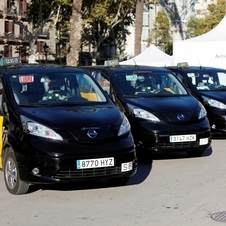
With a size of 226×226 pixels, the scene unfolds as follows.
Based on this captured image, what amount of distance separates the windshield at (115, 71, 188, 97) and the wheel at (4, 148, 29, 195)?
3541 mm

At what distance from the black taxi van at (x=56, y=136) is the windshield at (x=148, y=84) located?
2499 mm

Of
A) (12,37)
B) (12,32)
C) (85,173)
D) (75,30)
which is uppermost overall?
(75,30)

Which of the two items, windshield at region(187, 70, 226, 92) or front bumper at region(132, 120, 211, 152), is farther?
windshield at region(187, 70, 226, 92)

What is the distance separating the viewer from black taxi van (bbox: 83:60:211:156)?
10.5m

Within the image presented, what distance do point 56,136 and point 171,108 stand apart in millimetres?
3368

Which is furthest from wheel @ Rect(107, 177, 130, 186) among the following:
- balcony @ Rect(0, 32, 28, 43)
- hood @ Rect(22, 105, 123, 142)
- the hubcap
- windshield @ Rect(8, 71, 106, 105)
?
balcony @ Rect(0, 32, 28, 43)

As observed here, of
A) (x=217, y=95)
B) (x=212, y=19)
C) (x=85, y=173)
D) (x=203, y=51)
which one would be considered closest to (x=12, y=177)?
(x=85, y=173)

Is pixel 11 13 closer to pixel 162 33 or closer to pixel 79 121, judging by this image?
pixel 162 33

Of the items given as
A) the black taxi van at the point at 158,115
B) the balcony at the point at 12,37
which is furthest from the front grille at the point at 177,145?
the balcony at the point at 12,37

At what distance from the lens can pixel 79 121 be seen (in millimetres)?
8047

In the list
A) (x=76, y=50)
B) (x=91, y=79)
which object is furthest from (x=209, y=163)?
(x=76, y=50)

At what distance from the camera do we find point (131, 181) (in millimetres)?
9188

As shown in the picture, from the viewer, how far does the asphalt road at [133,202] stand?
6.90 metres

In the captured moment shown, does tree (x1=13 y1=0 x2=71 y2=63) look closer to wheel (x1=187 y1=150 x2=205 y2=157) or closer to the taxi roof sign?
wheel (x1=187 y1=150 x2=205 y2=157)
